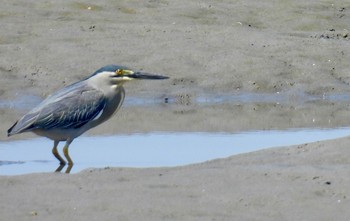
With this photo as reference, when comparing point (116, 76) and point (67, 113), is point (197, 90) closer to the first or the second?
point (116, 76)

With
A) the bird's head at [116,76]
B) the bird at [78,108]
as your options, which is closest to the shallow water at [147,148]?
the bird at [78,108]

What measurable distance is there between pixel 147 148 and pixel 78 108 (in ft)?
3.22

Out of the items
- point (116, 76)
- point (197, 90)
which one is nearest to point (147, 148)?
point (116, 76)

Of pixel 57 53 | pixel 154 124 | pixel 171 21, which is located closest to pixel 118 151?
pixel 154 124

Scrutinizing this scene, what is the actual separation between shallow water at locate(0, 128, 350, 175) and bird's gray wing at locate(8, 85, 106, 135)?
304 millimetres

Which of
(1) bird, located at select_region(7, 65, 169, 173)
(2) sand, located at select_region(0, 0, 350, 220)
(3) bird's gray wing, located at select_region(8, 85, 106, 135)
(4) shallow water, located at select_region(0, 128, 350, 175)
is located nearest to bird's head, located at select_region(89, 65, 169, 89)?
(1) bird, located at select_region(7, 65, 169, 173)

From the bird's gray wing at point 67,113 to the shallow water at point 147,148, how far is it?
12.0 inches

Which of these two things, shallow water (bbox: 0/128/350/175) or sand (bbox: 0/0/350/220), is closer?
sand (bbox: 0/0/350/220)

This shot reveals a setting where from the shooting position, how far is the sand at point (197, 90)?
6.75m

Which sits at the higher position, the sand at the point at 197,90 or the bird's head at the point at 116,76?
the bird's head at the point at 116,76

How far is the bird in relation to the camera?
357 inches

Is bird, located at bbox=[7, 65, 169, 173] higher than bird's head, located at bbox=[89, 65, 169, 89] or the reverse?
the reverse

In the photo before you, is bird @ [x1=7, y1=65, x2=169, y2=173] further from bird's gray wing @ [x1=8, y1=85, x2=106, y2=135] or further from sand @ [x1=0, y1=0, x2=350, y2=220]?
sand @ [x1=0, y1=0, x2=350, y2=220]

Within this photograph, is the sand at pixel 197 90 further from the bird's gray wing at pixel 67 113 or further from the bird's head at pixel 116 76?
the bird's gray wing at pixel 67 113
